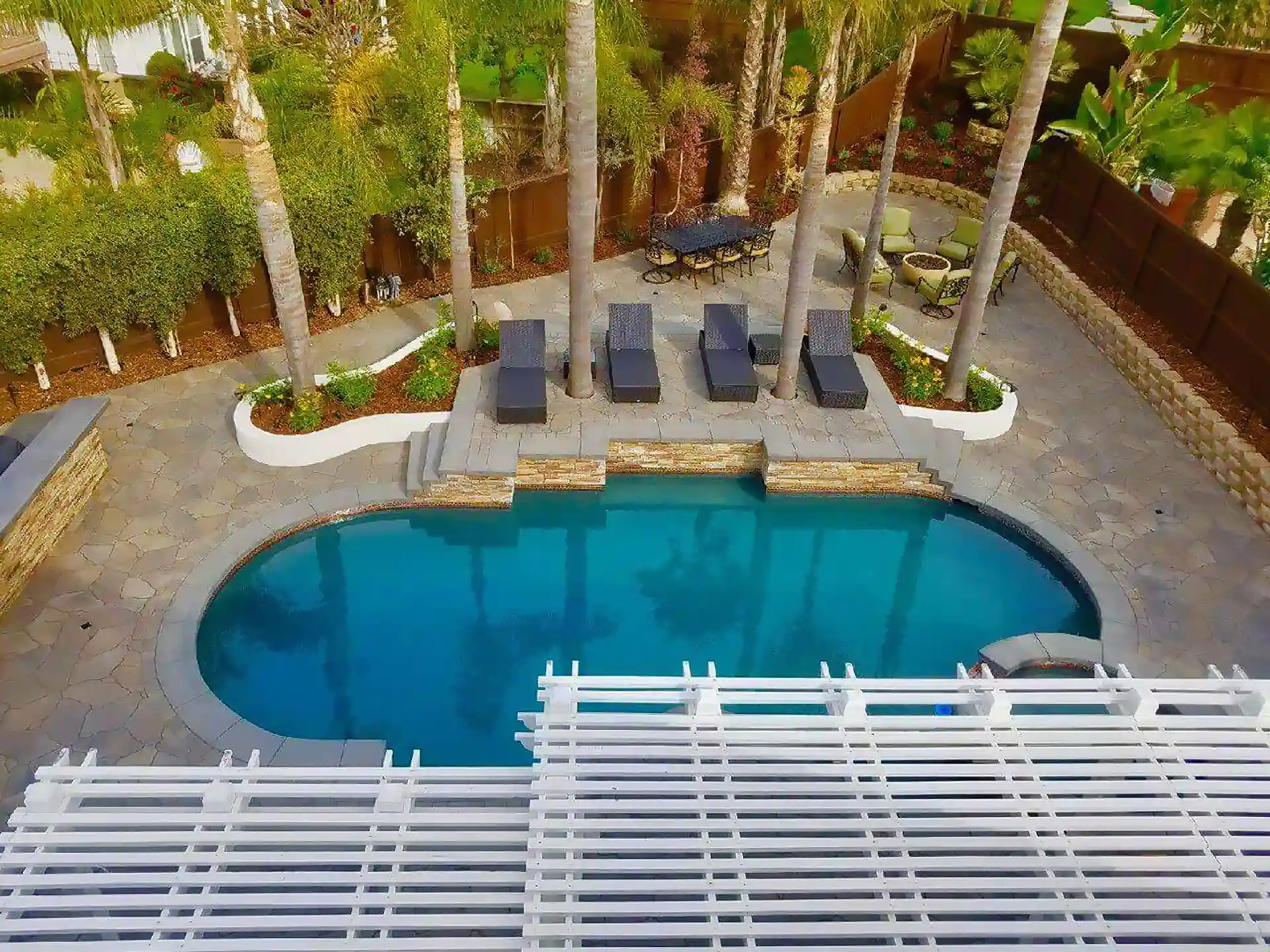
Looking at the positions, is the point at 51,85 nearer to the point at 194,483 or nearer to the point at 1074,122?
the point at 194,483

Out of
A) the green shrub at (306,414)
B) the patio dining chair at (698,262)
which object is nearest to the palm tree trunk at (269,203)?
the green shrub at (306,414)

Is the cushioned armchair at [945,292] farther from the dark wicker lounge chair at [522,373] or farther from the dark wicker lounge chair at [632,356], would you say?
the dark wicker lounge chair at [522,373]

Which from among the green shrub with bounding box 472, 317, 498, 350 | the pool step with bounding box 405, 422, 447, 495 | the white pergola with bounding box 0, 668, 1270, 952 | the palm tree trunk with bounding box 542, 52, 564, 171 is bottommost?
the pool step with bounding box 405, 422, 447, 495

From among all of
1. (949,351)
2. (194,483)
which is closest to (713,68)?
(949,351)

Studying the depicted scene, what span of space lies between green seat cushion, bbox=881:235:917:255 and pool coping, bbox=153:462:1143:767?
7.06 metres

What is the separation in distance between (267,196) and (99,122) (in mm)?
4808

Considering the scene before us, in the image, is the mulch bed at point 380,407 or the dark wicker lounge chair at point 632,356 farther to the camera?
the dark wicker lounge chair at point 632,356

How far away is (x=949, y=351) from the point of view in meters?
15.7

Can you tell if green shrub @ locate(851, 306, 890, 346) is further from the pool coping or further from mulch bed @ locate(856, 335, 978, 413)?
the pool coping

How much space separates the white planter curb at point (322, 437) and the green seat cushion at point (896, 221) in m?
11.0

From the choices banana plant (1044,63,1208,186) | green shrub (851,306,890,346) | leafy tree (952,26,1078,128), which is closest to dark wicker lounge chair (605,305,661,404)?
green shrub (851,306,890,346)

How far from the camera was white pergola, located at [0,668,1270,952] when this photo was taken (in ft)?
21.3

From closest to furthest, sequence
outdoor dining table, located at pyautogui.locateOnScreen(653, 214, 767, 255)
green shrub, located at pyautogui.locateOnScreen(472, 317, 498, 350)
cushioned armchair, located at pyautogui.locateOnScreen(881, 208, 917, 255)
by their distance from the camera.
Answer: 1. green shrub, located at pyautogui.locateOnScreen(472, 317, 498, 350)
2. outdoor dining table, located at pyautogui.locateOnScreen(653, 214, 767, 255)
3. cushioned armchair, located at pyautogui.locateOnScreen(881, 208, 917, 255)

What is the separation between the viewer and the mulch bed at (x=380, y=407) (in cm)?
1439
